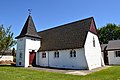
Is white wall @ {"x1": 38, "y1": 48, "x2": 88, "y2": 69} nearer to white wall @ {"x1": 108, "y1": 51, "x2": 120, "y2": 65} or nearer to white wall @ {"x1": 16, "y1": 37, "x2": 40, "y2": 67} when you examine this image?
white wall @ {"x1": 16, "y1": 37, "x2": 40, "y2": 67}

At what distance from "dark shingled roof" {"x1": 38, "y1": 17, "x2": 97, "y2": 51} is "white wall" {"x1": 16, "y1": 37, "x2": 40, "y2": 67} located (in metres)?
1.48

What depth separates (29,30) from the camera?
3030 centimetres

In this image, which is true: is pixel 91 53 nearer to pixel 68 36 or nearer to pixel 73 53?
A: pixel 73 53

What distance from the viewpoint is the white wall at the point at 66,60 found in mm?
22016

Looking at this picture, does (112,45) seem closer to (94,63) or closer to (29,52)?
(94,63)

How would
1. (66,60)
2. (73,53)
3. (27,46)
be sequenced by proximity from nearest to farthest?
(73,53), (66,60), (27,46)

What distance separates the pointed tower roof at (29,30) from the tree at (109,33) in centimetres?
4538

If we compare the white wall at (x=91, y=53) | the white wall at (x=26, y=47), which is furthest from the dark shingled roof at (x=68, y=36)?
the white wall at (x=26, y=47)

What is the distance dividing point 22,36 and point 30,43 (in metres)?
2.23

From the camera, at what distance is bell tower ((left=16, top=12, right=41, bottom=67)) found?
92.5 ft

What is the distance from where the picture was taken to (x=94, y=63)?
24.6 meters

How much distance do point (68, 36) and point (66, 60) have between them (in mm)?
4628

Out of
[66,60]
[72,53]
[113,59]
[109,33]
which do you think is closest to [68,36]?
[72,53]

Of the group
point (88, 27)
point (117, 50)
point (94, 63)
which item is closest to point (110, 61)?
point (117, 50)
